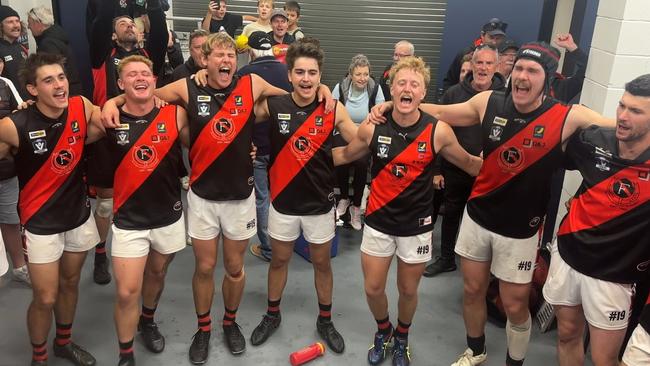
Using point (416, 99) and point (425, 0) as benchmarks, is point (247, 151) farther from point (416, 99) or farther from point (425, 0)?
point (425, 0)

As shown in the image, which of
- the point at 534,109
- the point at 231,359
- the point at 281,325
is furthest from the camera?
the point at 281,325

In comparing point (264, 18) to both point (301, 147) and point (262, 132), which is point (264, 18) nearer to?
point (262, 132)

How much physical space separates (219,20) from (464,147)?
10.6 ft

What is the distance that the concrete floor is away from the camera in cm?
342

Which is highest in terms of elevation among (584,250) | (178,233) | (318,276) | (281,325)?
(584,250)

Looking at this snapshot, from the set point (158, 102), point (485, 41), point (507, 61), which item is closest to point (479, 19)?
point (485, 41)

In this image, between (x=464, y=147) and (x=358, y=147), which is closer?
(x=358, y=147)

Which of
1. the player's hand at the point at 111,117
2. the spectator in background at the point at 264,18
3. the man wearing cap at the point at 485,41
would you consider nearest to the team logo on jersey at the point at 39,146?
the player's hand at the point at 111,117

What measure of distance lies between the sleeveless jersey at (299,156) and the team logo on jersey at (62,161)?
3.54 feet

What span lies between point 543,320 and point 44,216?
10.3ft

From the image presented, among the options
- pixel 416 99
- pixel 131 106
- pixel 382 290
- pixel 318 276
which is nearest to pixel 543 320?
pixel 382 290

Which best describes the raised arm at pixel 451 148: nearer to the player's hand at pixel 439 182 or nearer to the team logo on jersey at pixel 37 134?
the player's hand at pixel 439 182

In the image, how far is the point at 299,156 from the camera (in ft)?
10.5

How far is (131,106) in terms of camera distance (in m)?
2.96
